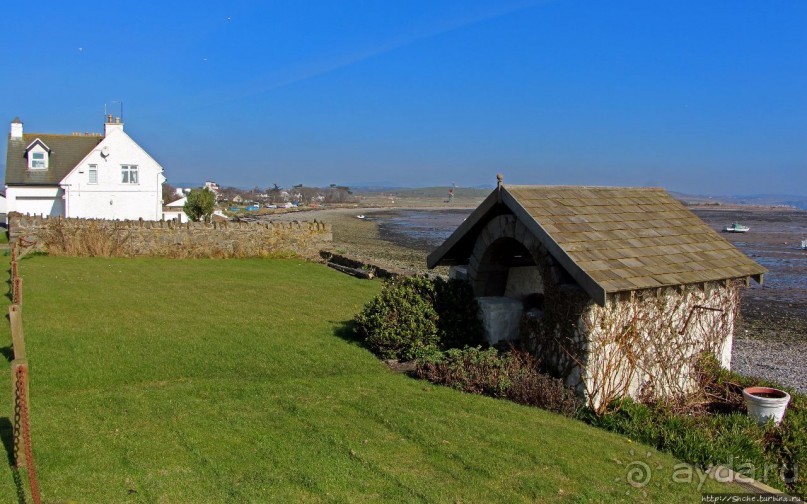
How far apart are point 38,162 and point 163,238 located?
20.2 meters

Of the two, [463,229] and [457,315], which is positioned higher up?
[463,229]

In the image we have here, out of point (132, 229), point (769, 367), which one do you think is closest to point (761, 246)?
point (769, 367)

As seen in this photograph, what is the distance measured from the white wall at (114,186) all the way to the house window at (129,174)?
8.1 inches

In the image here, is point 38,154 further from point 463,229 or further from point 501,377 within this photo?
point 501,377

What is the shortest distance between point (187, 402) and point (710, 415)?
24.3ft

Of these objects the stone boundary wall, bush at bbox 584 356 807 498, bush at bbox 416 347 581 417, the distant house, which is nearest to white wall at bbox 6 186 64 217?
the distant house

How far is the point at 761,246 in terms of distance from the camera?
53344mm

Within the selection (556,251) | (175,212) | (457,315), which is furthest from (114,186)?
(556,251)

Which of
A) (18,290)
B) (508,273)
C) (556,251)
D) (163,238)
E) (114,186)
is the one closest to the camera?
(556,251)

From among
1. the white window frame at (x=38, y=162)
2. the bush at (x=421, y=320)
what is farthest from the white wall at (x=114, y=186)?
the bush at (x=421, y=320)

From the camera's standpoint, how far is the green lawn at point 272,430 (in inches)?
243

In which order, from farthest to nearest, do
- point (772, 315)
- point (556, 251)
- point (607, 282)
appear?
point (772, 315) → point (556, 251) → point (607, 282)

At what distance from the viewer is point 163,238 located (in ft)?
88.9

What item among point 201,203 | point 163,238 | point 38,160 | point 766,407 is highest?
point 38,160
